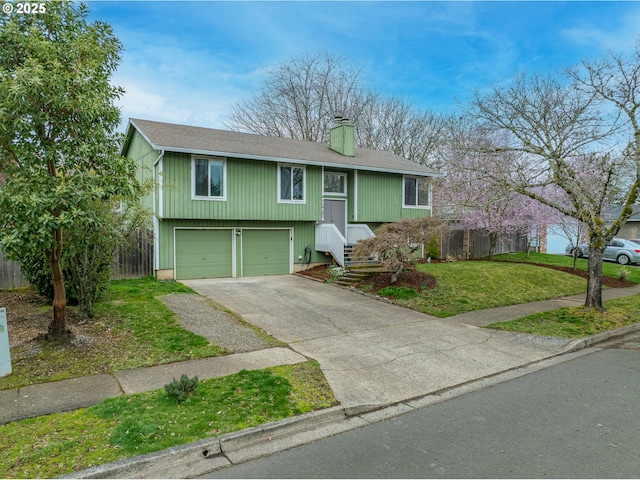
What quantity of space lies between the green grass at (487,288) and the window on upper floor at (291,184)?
5.82 metres

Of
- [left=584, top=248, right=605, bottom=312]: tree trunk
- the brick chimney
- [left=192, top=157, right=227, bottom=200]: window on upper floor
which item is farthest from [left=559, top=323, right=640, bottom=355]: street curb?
the brick chimney

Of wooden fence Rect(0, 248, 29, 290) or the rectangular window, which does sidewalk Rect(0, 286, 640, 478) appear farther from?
the rectangular window

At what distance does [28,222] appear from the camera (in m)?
5.09

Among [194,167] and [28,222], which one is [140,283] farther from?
[28,222]

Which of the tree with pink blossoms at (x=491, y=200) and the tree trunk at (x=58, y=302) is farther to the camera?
the tree with pink blossoms at (x=491, y=200)

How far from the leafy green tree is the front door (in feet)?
39.6

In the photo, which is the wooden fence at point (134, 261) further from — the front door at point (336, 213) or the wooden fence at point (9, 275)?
the front door at point (336, 213)

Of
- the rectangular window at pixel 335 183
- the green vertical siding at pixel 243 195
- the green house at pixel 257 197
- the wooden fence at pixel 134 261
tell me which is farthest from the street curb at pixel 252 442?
the rectangular window at pixel 335 183

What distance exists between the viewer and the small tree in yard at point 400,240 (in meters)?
11.8

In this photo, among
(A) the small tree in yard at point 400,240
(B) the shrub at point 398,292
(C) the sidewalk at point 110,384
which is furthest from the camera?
(A) the small tree in yard at point 400,240

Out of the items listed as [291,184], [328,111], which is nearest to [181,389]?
[291,184]

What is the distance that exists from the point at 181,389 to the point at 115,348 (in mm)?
2516

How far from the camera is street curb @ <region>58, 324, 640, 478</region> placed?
335 cm

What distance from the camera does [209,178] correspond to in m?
14.3
